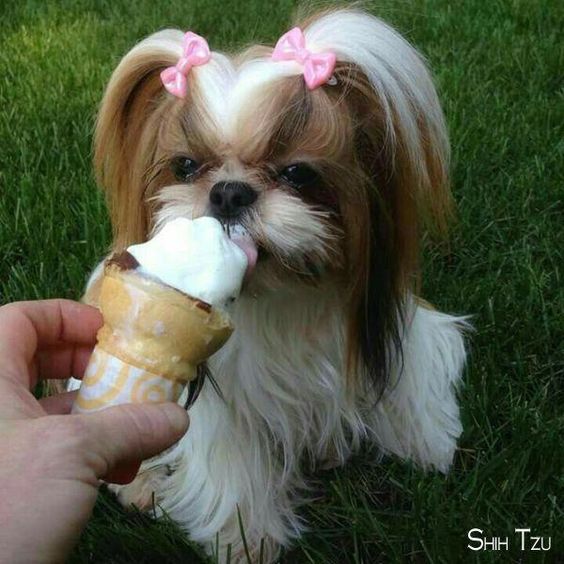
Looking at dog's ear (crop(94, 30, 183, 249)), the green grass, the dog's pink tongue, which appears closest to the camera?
the dog's pink tongue

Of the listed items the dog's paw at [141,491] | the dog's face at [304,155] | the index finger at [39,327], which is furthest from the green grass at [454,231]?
the index finger at [39,327]

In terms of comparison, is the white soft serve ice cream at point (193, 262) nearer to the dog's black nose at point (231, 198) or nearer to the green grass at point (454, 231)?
the dog's black nose at point (231, 198)

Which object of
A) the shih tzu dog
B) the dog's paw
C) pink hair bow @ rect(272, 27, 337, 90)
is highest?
pink hair bow @ rect(272, 27, 337, 90)

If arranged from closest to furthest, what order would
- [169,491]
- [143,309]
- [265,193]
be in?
[143,309] < [265,193] < [169,491]

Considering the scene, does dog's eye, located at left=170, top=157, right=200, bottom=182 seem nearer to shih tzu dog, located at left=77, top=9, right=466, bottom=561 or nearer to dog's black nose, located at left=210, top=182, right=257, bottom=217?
shih tzu dog, located at left=77, top=9, right=466, bottom=561

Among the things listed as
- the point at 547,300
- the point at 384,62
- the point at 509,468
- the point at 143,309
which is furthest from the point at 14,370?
the point at 547,300

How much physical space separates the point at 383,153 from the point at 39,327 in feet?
2.16

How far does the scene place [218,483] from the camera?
6.19 ft

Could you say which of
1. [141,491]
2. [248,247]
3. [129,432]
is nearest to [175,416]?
[129,432]

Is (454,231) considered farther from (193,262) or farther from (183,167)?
(193,262)

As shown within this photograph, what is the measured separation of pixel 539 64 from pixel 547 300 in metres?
1.75

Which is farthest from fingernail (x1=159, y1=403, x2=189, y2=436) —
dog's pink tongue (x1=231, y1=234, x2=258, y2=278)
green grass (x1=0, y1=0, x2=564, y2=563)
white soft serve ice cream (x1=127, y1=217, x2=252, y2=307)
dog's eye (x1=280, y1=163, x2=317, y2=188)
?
green grass (x1=0, y1=0, x2=564, y2=563)

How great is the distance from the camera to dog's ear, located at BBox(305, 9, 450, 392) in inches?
60.0

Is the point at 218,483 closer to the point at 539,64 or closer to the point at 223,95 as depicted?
the point at 223,95
